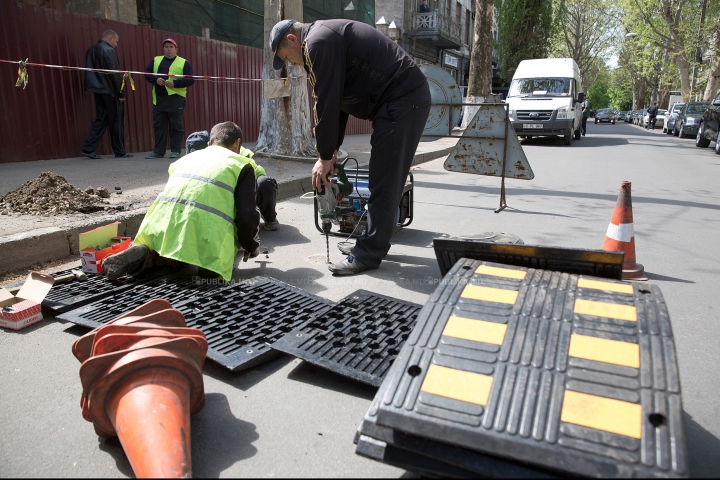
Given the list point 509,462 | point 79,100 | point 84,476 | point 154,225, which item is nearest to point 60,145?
point 79,100

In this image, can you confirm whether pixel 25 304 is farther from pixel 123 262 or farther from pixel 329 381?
pixel 329 381

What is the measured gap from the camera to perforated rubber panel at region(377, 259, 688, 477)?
1318 millimetres

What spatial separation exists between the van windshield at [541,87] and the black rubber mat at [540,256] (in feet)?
52.3

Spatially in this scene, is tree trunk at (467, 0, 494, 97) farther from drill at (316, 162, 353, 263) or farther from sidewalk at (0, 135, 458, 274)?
drill at (316, 162, 353, 263)

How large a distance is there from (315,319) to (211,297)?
2.48 ft

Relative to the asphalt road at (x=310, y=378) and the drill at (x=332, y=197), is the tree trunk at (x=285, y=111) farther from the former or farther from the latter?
the drill at (x=332, y=197)

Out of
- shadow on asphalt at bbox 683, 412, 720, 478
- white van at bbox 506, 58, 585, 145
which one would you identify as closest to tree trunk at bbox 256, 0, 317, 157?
shadow on asphalt at bbox 683, 412, 720, 478

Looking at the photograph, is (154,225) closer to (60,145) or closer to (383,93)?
(383,93)

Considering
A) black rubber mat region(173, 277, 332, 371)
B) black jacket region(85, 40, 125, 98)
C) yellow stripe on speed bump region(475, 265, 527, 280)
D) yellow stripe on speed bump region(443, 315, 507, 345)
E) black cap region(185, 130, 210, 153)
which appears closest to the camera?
yellow stripe on speed bump region(443, 315, 507, 345)

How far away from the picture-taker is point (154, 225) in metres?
3.40

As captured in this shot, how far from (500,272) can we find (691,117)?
25.9 m

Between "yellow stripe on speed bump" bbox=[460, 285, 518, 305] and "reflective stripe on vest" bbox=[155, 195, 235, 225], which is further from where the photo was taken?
"reflective stripe on vest" bbox=[155, 195, 235, 225]

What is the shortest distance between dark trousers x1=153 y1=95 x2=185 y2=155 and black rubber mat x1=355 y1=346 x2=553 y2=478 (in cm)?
815


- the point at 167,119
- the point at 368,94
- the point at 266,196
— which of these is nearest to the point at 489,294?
the point at 368,94
